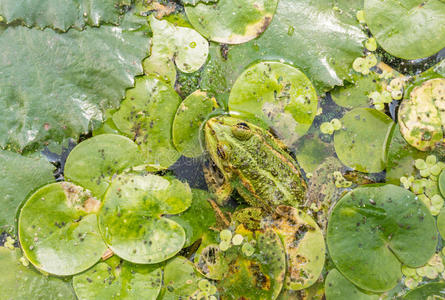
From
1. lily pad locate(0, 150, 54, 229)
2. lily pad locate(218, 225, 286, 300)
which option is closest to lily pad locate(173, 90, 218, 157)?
lily pad locate(218, 225, 286, 300)

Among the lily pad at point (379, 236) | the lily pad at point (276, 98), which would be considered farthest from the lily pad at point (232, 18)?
the lily pad at point (379, 236)

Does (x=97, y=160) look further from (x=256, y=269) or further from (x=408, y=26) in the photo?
(x=408, y=26)

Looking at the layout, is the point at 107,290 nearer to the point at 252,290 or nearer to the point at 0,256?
the point at 0,256

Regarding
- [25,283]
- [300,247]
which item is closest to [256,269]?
[300,247]

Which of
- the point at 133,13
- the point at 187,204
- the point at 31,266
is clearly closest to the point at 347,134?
the point at 187,204

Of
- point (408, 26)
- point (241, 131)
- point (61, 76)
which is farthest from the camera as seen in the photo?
point (408, 26)

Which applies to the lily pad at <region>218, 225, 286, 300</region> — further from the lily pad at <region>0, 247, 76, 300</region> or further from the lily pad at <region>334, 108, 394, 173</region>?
the lily pad at <region>0, 247, 76, 300</region>
